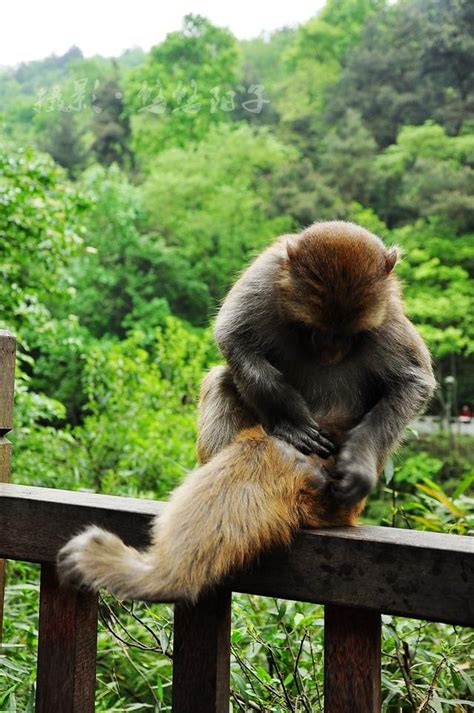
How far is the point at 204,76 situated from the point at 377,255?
24680 mm

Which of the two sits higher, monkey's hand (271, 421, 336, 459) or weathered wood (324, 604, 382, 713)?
monkey's hand (271, 421, 336, 459)

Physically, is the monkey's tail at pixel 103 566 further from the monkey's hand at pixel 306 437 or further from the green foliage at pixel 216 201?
the green foliage at pixel 216 201

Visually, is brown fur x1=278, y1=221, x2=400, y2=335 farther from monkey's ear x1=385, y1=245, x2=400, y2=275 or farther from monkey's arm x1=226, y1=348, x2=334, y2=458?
monkey's arm x1=226, y1=348, x2=334, y2=458

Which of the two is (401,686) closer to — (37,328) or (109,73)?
(37,328)

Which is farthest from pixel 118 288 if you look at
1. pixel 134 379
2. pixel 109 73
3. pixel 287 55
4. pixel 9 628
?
pixel 9 628

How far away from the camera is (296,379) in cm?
216

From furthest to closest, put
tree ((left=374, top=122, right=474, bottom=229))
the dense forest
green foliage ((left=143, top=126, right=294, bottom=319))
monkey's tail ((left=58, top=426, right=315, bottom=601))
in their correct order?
1. green foliage ((left=143, top=126, right=294, bottom=319))
2. tree ((left=374, top=122, right=474, bottom=229))
3. the dense forest
4. monkey's tail ((left=58, top=426, right=315, bottom=601))

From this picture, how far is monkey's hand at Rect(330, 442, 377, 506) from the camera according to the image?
1736 mm

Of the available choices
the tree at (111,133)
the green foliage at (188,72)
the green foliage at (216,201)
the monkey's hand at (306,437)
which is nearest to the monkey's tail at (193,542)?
the monkey's hand at (306,437)

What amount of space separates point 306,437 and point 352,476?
0.19 metres

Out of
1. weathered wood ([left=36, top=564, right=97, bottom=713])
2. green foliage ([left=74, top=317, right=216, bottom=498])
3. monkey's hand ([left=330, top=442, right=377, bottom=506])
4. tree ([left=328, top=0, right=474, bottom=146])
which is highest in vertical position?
tree ([left=328, top=0, right=474, bottom=146])

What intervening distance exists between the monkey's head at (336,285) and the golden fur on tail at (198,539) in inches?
19.7

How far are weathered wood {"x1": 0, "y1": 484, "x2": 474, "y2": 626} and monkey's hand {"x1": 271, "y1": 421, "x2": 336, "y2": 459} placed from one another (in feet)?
1.33

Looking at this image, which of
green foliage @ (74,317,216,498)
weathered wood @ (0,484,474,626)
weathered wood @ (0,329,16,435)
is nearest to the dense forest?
green foliage @ (74,317,216,498)
